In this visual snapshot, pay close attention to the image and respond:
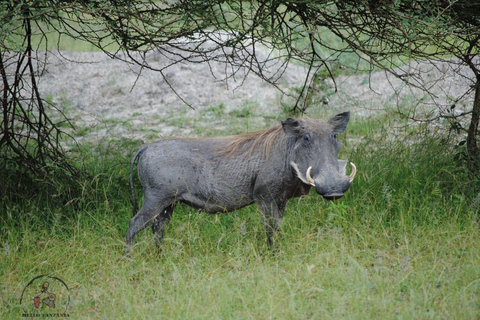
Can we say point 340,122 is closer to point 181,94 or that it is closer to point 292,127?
point 292,127

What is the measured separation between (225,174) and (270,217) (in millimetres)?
447

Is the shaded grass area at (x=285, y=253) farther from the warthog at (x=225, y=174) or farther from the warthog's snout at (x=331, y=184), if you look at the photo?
the warthog's snout at (x=331, y=184)

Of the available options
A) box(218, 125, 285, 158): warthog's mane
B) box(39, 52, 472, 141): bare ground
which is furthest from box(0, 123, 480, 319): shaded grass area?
box(39, 52, 472, 141): bare ground

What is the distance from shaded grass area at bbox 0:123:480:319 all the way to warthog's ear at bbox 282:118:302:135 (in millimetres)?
772

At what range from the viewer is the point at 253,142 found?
4176 mm

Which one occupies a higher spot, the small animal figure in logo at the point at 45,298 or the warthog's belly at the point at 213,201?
the warthog's belly at the point at 213,201

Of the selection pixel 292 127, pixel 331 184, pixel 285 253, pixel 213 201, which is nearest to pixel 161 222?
pixel 213 201

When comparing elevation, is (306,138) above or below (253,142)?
above

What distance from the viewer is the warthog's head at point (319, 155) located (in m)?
3.46

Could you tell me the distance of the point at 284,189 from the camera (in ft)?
13.0

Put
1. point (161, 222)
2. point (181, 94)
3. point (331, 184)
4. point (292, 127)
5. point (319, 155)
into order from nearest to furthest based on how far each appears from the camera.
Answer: point (331, 184) < point (319, 155) < point (292, 127) < point (161, 222) < point (181, 94)

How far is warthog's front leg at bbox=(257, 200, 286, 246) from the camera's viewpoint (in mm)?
3945

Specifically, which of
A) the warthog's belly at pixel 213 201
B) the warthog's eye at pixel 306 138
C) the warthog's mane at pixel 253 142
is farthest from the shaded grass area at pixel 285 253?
the warthog's eye at pixel 306 138

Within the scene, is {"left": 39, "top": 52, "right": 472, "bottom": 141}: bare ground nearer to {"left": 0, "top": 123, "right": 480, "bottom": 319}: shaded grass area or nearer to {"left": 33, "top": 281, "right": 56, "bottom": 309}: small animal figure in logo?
{"left": 0, "top": 123, "right": 480, "bottom": 319}: shaded grass area
